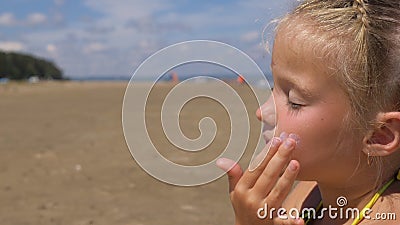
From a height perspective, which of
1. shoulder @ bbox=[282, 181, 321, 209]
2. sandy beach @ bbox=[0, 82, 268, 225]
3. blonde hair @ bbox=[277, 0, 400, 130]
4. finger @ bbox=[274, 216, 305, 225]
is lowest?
sandy beach @ bbox=[0, 82, 268, 225]

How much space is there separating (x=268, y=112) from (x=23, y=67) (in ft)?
254

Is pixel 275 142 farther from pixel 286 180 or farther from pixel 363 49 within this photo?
pixel 363 49

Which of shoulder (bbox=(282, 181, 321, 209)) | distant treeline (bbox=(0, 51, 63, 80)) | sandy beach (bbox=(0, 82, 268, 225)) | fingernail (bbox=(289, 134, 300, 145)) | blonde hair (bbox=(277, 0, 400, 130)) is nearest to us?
blonde hair (bbox=(277, 0, 400, 130))

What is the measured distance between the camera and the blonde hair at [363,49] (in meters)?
1.61

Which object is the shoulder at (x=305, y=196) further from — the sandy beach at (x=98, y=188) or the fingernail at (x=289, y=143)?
the fingernail at (x=289, y=143)

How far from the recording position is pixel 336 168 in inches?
69.5

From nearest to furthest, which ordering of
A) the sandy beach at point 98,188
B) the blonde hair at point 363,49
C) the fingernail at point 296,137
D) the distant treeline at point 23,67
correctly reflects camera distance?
the blonde hair at point 363,49 → the fingernail at point 296,137 → the sandy beach at point 98,188 → the distant treeline at point 23,67

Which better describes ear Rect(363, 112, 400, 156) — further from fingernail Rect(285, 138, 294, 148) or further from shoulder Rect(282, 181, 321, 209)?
shoulder Rect(282, 181, 321, 209)

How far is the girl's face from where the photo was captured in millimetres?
1667

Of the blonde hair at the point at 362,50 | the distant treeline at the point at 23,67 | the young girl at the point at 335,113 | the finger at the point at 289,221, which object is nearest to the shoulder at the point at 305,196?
the young girl at the point at 335,113

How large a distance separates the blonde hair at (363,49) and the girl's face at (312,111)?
35 millimetres

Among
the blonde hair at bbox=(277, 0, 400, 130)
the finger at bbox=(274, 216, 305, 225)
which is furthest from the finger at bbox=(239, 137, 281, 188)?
the blonde hair at bbox=(277, 0, 400, 130)

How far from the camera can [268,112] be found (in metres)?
1.80

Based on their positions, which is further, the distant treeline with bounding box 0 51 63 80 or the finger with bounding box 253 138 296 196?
the distant treeline with bounding box 0 51 63 80
